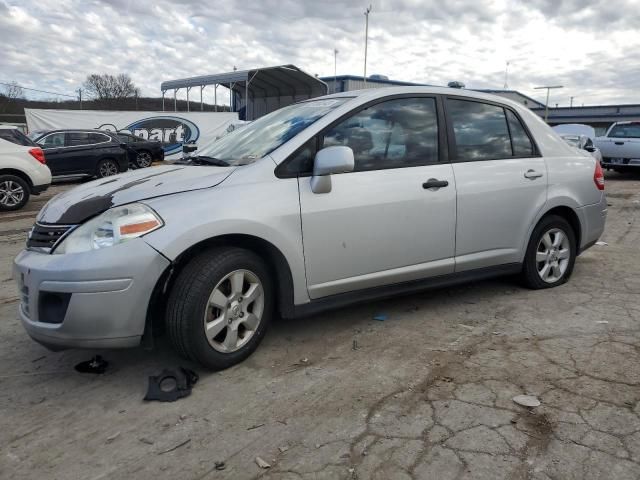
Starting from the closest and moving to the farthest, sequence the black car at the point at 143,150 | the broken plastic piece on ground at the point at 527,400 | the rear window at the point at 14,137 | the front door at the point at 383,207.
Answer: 1. the broken plastic piece on ground at the point at 527,400
2. the front door at the point at 383,207
3. the rear window at the point at 14,137
4. the black car at the point at 143,150

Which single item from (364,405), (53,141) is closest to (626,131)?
(364,405)

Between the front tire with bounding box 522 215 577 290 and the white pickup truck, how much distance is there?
1168cm

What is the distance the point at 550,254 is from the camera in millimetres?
4594

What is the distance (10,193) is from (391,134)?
29.2 feet

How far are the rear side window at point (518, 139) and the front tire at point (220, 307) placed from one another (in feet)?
8.06

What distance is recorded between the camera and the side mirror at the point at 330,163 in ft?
10.4

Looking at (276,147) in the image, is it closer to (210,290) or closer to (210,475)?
(210,290)

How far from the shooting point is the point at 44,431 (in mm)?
2568

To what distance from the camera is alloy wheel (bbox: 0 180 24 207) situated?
9859 mm

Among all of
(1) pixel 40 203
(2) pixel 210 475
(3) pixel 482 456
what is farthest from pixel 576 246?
(1) pixel 40 203

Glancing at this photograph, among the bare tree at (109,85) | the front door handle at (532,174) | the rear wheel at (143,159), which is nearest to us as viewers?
the front door handle at (532,174)

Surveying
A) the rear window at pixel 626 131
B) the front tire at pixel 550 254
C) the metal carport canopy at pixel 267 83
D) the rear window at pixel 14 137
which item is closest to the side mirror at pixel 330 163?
the front tire at pixel 550 254

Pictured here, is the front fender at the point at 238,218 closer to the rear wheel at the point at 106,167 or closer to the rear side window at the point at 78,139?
the rear wheel at the point at 106,167

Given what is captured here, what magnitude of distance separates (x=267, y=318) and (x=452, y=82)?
278cm
